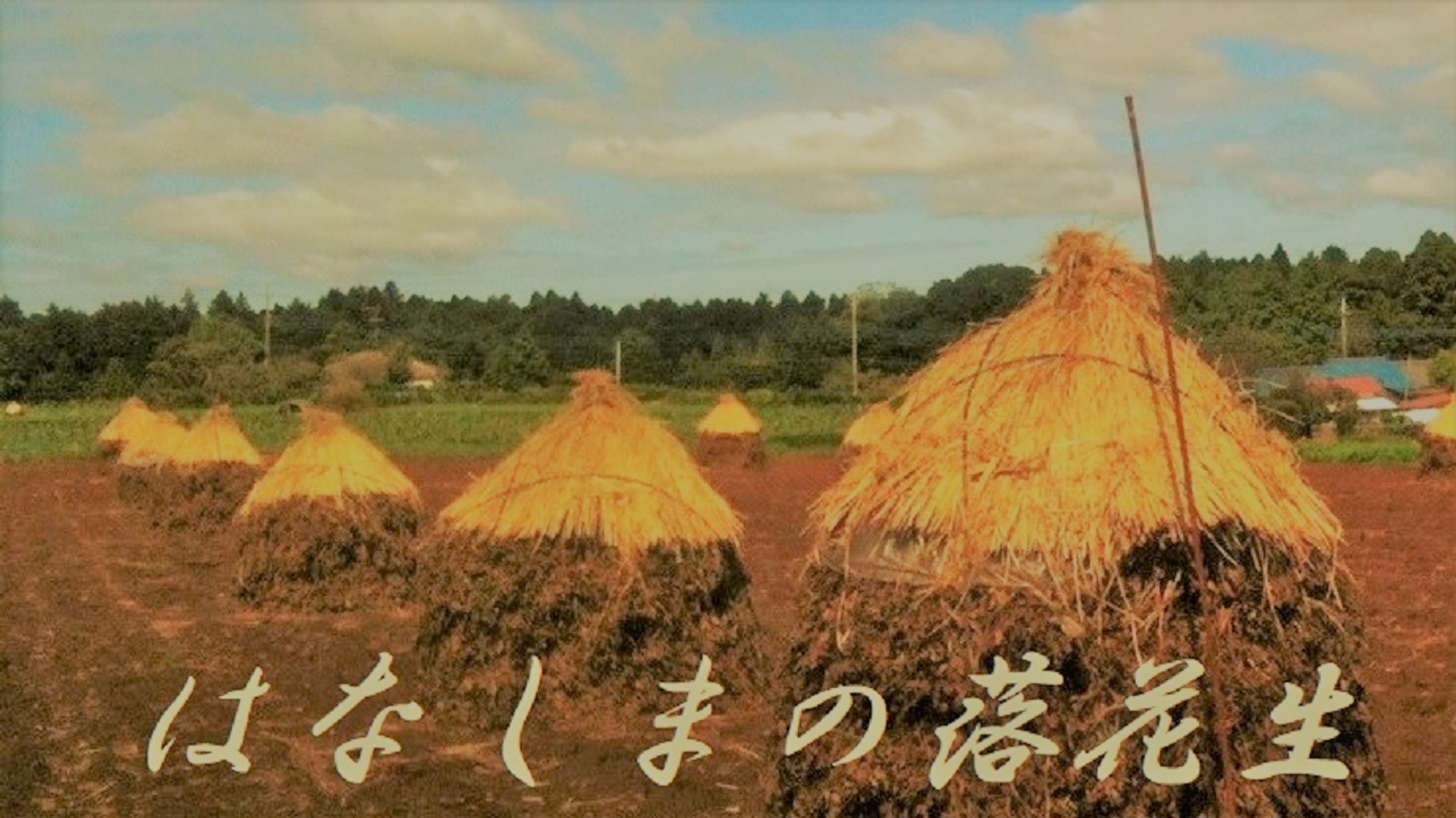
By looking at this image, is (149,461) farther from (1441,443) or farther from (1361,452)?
(1361,452)

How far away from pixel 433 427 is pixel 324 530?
48.8 meters

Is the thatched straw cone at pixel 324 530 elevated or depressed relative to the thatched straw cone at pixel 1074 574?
depressed

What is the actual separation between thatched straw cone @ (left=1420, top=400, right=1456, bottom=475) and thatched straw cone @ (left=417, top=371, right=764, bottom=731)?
33.4 meters

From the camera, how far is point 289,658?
1569cm

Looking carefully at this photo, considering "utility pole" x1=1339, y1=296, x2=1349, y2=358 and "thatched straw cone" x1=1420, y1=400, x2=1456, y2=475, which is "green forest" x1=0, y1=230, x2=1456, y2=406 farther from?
"thatched straw cone" x1=1420, y1=400, x2=1456, y2=475

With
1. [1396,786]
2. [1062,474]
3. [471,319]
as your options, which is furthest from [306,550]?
[471,319]

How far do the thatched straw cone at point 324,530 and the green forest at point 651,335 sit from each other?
4756 centimetres

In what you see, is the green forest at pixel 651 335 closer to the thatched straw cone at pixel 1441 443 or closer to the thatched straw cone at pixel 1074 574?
the thatched straw cone at pixel 1441 443

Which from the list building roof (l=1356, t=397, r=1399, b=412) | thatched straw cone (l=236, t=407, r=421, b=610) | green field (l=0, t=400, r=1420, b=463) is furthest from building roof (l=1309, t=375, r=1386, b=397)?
thatched straw cone (l=236, t=407, r=421, b=610)

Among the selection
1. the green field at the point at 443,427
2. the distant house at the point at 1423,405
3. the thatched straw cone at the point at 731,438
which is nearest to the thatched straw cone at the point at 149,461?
the thatched straw cone at the point at 731,438

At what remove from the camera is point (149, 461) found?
3506 cm

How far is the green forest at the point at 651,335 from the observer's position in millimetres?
84625

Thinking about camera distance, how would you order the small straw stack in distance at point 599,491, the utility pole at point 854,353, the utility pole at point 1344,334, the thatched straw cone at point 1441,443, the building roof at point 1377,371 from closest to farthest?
the small straw stack in distance at point 599,491, the thatched straw cone at point 1441,443, the utility pole at point 854,353, the building roof at point 1377,371, the utility pole at point 1344,334

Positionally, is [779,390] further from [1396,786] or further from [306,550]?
[1396,786]
